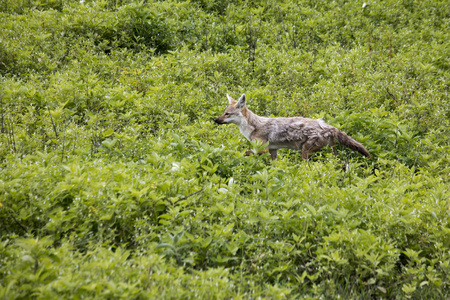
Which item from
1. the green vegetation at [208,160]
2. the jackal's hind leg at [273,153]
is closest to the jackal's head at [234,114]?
the green vegetation at [208,160]

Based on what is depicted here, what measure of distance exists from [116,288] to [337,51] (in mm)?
11139

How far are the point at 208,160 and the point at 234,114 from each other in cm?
231

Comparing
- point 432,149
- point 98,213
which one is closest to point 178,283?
point 98,213

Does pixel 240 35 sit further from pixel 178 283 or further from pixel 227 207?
pixel 178 283

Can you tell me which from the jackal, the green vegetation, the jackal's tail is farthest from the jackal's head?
the jackal's tail

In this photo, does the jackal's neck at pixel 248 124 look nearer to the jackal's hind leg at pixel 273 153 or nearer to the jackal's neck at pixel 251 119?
the jackal's neck at pixel 251 119

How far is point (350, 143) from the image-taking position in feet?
24.6

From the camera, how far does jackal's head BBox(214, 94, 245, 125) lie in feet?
26.7

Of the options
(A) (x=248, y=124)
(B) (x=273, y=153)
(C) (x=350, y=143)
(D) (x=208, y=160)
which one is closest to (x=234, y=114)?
(A) (x=248, y=124)

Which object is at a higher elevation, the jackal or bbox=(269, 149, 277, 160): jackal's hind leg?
the jackal

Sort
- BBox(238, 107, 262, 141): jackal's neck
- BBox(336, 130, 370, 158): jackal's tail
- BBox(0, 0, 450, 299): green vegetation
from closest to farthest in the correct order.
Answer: BBox(0, 0, 450, 299): green vegetation → BBox(336, 130, 370, 158): jackal's tail → BBox(238, 107, 262, 141): jackal's neck

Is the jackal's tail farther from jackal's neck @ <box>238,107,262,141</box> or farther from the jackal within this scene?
jackal's neck @ <box>238,107,262,141</box>

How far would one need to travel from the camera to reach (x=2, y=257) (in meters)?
4.09

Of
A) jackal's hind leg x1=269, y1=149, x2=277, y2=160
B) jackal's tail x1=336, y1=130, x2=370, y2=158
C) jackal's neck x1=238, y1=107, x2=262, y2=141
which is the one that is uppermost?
jackal's tail x1=336, y1=130, x2=370, y2=158
